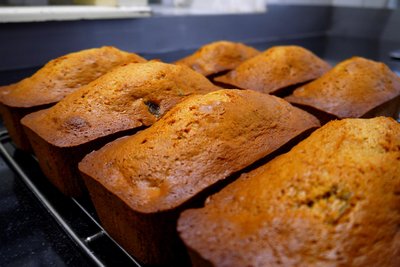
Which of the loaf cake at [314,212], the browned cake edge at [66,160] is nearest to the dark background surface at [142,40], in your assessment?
the browned cake edge at [66,160]

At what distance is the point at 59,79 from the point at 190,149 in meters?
0.75

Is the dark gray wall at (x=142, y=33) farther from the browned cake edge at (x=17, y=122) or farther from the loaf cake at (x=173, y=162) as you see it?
the loaf cake at (x=173, y=162)

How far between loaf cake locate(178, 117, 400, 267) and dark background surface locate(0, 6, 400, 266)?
1.32 ft

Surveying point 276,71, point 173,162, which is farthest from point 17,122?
point 276,71

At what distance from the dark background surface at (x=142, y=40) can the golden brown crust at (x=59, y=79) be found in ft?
0.90

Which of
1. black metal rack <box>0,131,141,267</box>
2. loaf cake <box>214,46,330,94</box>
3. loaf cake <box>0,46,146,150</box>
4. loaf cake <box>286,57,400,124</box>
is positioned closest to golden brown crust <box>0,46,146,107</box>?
loaf cake <box>0,46,146,150</box>

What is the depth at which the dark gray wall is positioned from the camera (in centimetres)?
191

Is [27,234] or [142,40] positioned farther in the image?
[142,40]

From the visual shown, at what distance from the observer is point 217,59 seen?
178cm

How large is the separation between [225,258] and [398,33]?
11.5 ft

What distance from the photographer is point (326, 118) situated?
4.11 ft

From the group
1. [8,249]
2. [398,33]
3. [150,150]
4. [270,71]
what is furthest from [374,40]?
[8,249]

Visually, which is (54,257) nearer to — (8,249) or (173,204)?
(8,249)

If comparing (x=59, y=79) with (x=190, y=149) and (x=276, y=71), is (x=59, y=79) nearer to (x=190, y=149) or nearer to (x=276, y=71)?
(x=190, y=149)
